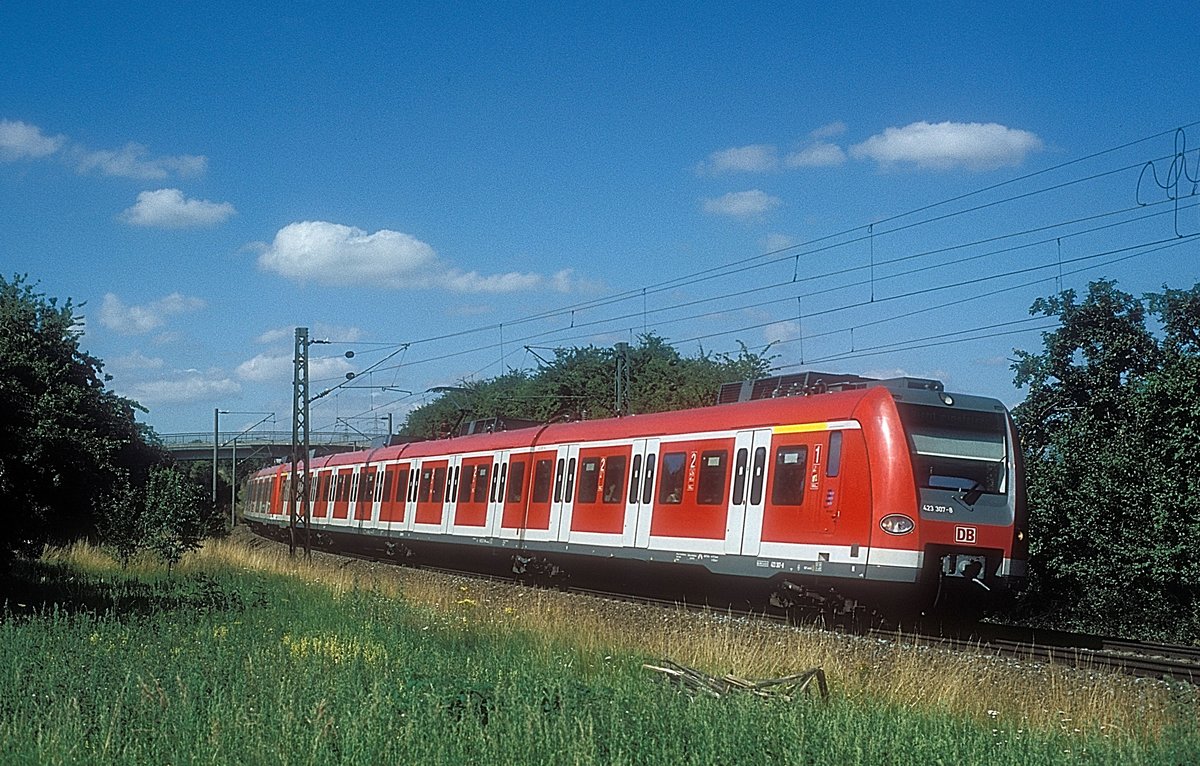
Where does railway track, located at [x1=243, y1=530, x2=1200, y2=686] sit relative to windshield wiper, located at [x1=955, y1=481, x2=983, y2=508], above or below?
below

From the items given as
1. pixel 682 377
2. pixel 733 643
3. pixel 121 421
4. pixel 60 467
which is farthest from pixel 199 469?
pixel 733 643

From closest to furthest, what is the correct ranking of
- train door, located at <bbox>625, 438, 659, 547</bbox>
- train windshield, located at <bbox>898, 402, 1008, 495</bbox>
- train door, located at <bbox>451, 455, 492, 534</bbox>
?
train windshield, located at <bbox>898, 402, 1008, 495</bbox>, train door, located at <bbox>625, 438, 659, 547</bbox>, train door, located at <bbox>451, 455, 492, 534</bbox>

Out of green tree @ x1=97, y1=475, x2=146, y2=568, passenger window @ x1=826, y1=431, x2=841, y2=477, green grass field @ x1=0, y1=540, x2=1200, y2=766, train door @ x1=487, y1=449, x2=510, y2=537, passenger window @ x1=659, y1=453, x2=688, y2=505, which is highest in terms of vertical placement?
passenger window @ x1=826, y1=431, x2=841, y2=477

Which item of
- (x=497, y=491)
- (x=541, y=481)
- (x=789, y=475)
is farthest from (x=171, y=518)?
(x=789, y=475)

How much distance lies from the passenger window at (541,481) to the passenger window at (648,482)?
4266 mm

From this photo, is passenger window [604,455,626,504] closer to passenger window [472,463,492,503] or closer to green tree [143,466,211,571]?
passenger window [472,463,492,503]

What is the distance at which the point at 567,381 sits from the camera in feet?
190

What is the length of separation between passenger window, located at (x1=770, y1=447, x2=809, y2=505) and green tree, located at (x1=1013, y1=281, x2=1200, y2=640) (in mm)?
6010

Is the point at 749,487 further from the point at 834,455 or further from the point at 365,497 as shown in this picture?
the point at 365,497

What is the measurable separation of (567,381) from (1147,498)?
39.3 meters

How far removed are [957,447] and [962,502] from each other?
0.75m

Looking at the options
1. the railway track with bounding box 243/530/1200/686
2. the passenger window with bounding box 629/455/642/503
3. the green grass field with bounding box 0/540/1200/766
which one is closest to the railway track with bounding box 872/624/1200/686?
the railway track with bounding box 243/530/1200/686

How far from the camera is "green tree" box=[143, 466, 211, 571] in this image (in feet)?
96.3

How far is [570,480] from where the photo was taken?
24156mm
